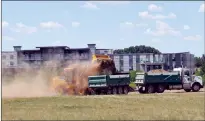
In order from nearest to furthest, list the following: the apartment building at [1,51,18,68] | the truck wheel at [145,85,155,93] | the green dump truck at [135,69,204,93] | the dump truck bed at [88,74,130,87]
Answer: the dump truck bed at [88,74,130,87] → the truck wheel at [145,85,155,93] → the green dump truck at [135,69,204,93] → the apartment building at [1,51,18,68]

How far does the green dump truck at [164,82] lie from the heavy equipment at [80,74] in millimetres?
3407

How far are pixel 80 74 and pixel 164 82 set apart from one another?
9.15 m

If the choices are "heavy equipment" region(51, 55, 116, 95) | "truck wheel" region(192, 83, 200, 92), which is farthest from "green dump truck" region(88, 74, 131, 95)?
"truck wheel" region(192, 83, 200, 92)

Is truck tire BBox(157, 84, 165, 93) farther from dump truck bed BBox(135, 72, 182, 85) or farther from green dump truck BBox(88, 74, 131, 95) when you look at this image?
green dump truck BBox(88, 74, 131, 95)

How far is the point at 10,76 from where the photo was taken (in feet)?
172

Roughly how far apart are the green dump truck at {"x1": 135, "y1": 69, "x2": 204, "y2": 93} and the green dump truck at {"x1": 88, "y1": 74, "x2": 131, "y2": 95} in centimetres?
235

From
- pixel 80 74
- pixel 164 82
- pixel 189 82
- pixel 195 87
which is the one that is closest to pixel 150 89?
pixel 164 82

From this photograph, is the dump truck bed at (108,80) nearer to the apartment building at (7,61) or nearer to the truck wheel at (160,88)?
the truck wheel at (160,88)

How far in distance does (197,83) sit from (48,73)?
17.9m

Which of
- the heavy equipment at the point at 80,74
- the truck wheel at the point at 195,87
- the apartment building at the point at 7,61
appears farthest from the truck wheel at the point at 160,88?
the apartment building at the point at 7,61

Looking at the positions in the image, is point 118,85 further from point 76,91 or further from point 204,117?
point 204,117

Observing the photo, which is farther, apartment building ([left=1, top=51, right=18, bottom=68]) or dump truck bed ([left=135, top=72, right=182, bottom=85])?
apartment building ([left=1, top=51, right=18, bottom=68])

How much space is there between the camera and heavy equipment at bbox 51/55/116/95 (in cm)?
4903

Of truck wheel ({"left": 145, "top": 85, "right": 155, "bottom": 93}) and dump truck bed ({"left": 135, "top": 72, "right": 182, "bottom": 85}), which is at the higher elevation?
dump truck bed ({"left": 135, "top": 72, "right": 182, "bottom": 85})
